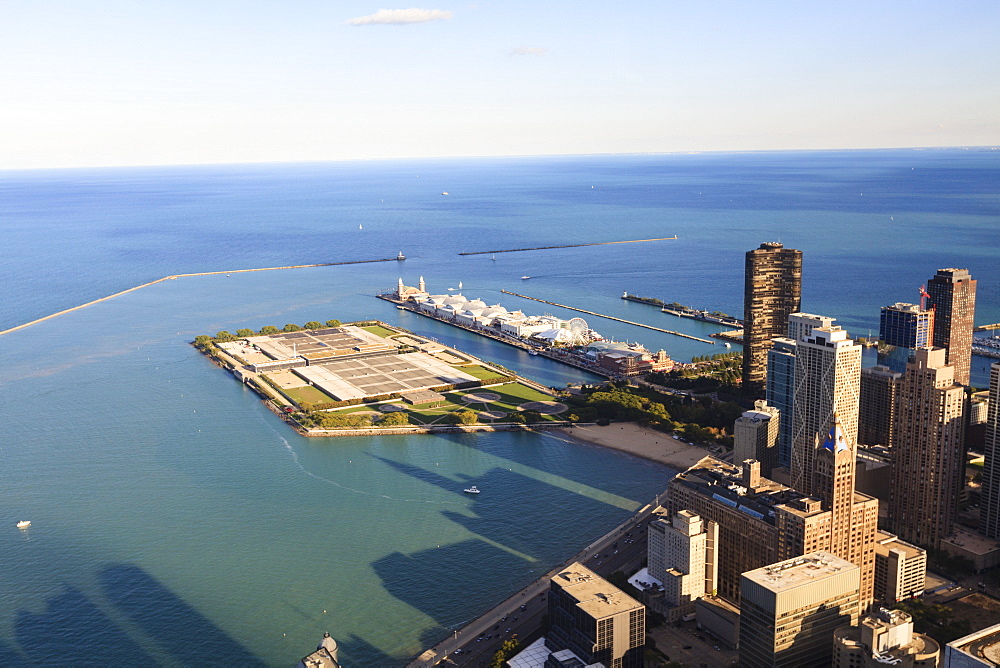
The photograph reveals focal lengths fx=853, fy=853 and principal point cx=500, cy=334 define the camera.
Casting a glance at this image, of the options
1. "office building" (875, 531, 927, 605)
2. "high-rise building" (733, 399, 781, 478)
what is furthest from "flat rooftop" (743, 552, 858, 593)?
"high-rise building" (733, 399, 781, 478)

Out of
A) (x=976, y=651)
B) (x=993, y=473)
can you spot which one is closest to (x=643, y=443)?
(x=993, y=473)

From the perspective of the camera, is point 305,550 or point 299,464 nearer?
point 305,550

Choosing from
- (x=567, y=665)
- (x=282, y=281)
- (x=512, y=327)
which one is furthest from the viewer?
(x=282, y=281)

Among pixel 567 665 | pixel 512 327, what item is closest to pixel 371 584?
pixel 567 665

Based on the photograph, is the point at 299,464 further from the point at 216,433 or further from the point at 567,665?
the point at 567,665

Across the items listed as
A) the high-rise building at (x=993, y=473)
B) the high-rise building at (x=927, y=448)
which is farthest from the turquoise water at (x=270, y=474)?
the high-rise building at (x=993, y=473)

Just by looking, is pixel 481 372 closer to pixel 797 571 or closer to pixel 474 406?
pixel 474 406

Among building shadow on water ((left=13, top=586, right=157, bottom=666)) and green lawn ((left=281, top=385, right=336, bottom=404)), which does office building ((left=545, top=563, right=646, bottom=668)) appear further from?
green lawn ((left=281, top=385, right=336, bottom=404))
